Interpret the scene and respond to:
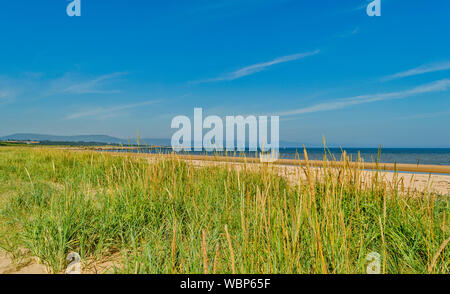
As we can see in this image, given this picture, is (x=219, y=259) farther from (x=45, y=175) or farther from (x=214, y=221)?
(x=45, y=175)

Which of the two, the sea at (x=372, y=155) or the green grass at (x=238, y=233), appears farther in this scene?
the sea at (x=372, y=155)

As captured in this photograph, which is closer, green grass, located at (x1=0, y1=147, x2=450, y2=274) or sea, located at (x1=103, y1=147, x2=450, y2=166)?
green grass, located at (x1=0, y1=147, x2=450, y2=274)

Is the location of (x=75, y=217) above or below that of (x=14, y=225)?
above

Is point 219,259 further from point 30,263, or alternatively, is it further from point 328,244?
point 30,263

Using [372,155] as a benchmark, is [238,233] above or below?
below

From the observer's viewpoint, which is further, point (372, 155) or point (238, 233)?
point (372, 155)
